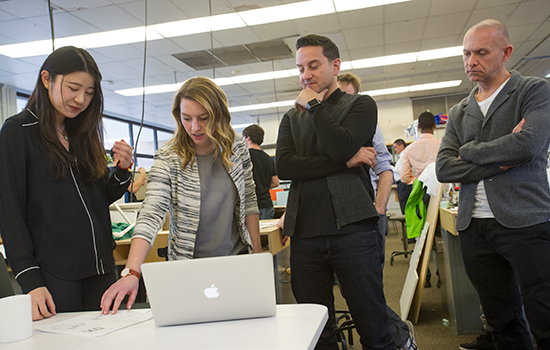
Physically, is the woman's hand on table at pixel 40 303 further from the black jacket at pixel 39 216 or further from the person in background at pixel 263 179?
the person in background at pixel 263 179

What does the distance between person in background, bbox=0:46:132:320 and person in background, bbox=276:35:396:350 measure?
63 centimetres

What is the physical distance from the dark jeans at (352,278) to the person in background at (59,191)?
67 centimetres

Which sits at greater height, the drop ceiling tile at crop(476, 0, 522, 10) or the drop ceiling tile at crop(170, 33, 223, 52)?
the drop ceiling tile at crop(170, 33, 223, 52)

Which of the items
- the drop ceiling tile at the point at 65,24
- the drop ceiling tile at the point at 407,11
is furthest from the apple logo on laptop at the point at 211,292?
the drop ceiling tile at the point at 407,11

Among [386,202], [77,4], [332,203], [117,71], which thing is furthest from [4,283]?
[117,71]

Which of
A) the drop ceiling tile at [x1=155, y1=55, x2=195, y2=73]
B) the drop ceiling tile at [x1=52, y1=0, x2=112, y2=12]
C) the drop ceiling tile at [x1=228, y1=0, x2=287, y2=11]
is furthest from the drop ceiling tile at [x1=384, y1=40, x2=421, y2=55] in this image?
the drop ceiling tile at [x1=52, y1=0, x2=112, y2=12]

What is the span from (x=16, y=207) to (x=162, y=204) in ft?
1.29

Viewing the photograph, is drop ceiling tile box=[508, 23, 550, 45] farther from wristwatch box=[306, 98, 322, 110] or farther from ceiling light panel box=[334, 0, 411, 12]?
wristwatch box=[306, 98, 322, 110]

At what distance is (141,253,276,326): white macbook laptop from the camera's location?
0.86m

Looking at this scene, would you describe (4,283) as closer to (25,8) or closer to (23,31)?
(25,8)

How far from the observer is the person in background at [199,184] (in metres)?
1.30

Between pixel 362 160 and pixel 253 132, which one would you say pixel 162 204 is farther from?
pixel 253 132

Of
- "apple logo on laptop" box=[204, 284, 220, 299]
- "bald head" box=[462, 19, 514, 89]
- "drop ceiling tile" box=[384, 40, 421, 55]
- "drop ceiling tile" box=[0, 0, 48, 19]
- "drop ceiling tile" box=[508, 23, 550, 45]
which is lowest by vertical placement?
"apple logo on laptop" box=[204, 284, 220, 299]

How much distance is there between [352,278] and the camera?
1359 mm
